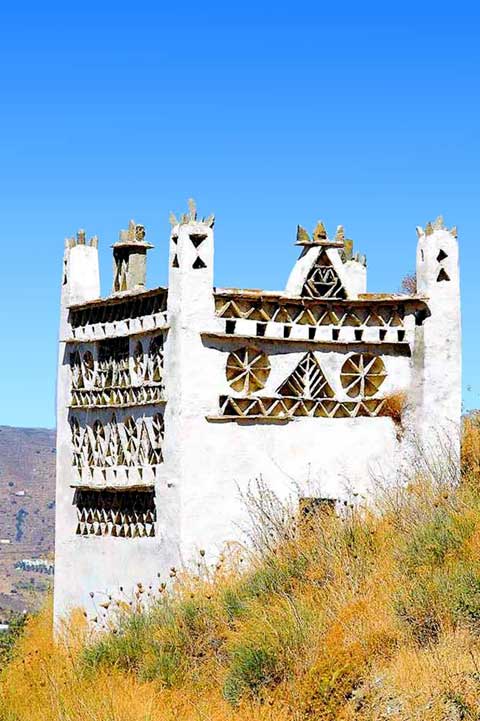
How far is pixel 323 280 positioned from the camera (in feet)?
97.1

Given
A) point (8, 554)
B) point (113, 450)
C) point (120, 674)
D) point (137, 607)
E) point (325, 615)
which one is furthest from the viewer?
point (8, 554)

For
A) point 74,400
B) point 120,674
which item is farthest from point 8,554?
point 120,674

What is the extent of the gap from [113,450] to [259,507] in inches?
165

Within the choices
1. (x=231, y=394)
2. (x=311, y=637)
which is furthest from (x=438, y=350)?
(x=311, y=637)

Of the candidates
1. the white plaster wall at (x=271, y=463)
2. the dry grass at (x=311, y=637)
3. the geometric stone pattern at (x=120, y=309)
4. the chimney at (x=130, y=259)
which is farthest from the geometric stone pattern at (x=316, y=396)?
the chimney at (x=130, y=259)

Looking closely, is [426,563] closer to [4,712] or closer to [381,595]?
[381,595]

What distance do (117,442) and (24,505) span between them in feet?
459

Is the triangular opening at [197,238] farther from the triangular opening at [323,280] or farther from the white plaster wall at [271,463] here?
the white plaster wall at [271,463]

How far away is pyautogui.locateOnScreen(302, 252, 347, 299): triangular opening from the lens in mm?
29484

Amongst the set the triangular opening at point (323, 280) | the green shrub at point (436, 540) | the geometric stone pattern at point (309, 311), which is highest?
the triangular opening at point (323, 280)

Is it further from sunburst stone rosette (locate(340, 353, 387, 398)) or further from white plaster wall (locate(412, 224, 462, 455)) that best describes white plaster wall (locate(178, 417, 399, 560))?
white plaster wall (locate(412, 224, 462, 455))

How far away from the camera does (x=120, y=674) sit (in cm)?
2294

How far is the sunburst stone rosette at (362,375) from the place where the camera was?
29.8m

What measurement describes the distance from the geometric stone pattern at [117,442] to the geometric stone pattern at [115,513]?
584mm
